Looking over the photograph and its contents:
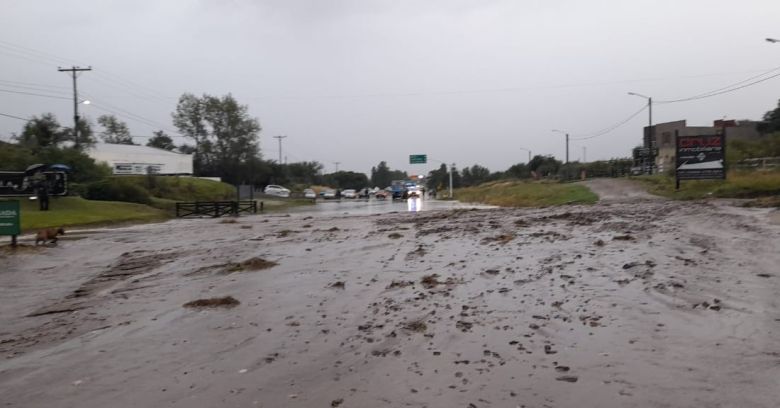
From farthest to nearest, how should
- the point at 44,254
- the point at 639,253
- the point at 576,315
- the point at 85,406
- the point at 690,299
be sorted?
1. the point at 44,254
2. the point at 639,253
3. the point at 690,299
4. the point at 576,315
5. the point at 85,406

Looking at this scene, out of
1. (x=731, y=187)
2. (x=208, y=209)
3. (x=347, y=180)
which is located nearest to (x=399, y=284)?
(x=731, y=187)

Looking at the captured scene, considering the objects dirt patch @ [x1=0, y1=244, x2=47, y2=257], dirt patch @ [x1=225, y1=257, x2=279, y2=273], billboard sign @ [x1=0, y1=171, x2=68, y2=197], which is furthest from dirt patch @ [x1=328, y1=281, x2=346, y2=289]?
billboard sign @ [x1=0, y1=171, x2=68, y2=197]

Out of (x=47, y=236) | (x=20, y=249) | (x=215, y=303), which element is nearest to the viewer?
(x=215, y=303)

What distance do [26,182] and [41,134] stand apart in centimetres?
2475

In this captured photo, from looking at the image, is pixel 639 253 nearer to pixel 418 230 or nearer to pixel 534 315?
pixel 534 315

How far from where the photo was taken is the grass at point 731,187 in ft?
109

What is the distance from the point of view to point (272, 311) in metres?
8.94

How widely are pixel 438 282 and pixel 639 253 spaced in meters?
5.03

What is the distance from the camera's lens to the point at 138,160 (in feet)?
272

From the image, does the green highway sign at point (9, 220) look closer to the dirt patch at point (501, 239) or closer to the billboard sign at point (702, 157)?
the dirt patch at point (501, 239)

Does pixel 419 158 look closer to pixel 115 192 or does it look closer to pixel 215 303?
pixel 115 192

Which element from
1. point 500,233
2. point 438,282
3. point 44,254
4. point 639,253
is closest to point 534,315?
point 438,282

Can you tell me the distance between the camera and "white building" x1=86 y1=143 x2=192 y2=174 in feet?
256

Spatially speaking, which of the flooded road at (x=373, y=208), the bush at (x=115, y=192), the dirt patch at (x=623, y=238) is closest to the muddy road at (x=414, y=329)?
the dirt patch at (x=623, y=238)
